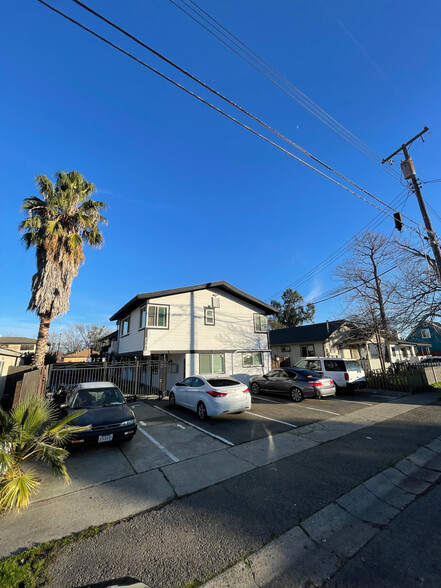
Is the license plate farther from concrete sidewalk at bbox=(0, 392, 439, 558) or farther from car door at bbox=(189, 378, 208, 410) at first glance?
car door at bbox=(189, 378, 208, 410)

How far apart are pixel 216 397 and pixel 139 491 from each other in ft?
14.0

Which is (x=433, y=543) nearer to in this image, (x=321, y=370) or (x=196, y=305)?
(x=321, y=370)

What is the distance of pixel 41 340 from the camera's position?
13.1 meters

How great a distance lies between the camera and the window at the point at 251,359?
17.8 m

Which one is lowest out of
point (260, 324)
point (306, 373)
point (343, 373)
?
point (343, 373)

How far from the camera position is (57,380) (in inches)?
528

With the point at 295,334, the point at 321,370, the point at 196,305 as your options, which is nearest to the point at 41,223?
the point at 196,305

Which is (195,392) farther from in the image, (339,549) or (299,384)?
(339,549)

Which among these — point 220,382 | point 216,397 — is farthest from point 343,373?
point 216,397

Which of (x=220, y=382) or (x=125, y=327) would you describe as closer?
(x=220, y=382)

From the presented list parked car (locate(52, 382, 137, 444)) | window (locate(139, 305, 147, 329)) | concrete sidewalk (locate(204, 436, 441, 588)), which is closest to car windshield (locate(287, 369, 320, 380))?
concrete sidewalk (locate(204, 436, 441, 588))

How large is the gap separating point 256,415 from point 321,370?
260 inches

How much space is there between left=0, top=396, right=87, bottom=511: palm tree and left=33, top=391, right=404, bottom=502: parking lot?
0.78 m

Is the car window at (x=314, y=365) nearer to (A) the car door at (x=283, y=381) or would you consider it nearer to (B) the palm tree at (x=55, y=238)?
(A) the car door at (x=283, y=381)
